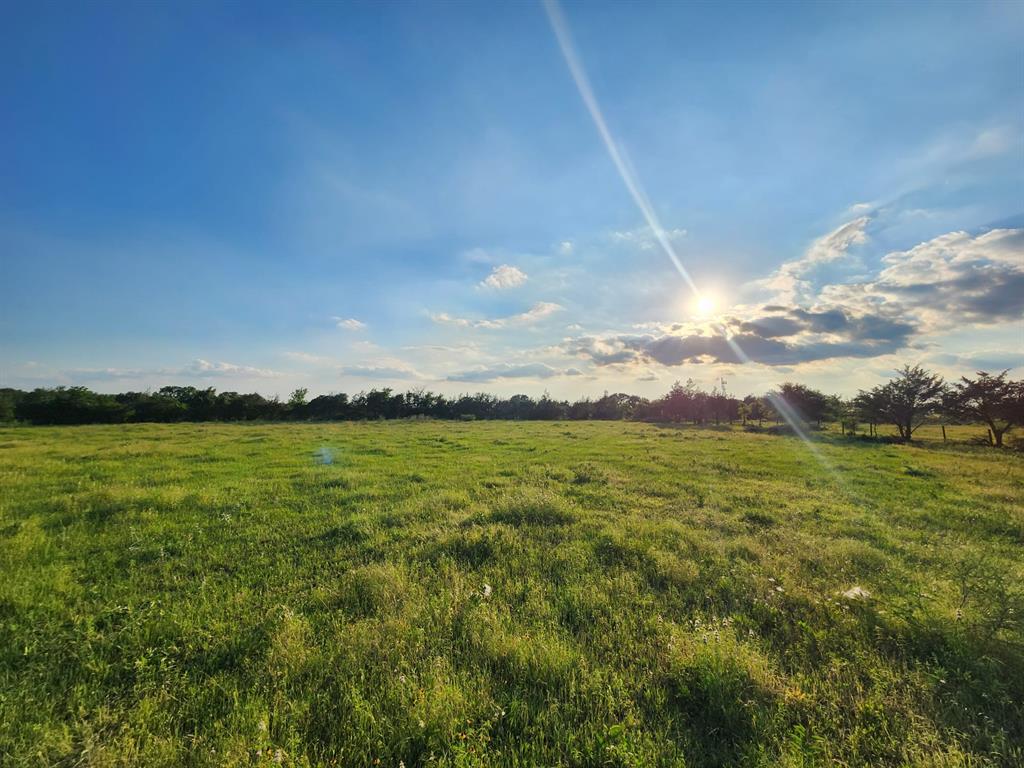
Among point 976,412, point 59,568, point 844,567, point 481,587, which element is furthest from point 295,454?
point 976,412

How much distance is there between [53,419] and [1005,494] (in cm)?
8928

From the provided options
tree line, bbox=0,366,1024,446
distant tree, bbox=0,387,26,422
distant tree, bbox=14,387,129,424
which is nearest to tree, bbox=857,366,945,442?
tree line, bbox=0,366,1024,446

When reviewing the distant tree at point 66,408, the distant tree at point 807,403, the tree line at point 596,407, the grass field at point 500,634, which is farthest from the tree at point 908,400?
the distant tree at point 66,408

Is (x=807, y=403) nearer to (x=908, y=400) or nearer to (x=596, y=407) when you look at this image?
(x=908, y=400)

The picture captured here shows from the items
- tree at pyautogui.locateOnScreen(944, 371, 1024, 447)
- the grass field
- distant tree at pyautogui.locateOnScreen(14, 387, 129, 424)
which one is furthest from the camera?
distant tree at pyautogui.locateOnScreen(14, 387, 129, 424)

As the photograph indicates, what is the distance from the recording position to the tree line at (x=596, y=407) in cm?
4022

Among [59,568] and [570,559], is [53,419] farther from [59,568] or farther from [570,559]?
[570,559]

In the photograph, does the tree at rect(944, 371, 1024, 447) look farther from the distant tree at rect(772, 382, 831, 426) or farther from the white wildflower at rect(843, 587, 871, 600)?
the white wildflower at rect(843, 587, 871, 600)

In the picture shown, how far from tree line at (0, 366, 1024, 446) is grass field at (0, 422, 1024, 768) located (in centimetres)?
4329

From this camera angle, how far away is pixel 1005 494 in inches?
525

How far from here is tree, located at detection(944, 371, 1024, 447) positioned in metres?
36.3

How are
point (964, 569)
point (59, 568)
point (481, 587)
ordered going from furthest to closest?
point (964, 569) → point (59, 568) → point (481, 587)

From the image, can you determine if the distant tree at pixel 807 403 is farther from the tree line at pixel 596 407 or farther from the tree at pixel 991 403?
the tree at pixel 991 403

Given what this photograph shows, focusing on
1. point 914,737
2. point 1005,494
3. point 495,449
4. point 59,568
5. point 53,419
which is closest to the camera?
point 914,737
